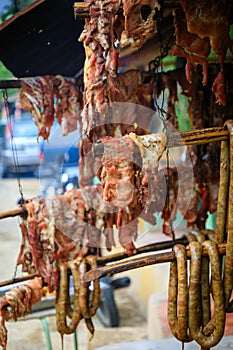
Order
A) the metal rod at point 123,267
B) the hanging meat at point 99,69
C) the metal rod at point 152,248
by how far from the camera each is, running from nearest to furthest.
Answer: the hanging meat at point 99,69 < the metal rod at point 123,267 < the metal rod at point 152,248

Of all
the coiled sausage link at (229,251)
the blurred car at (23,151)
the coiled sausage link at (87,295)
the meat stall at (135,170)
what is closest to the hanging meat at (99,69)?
the meat stall at (135,170)

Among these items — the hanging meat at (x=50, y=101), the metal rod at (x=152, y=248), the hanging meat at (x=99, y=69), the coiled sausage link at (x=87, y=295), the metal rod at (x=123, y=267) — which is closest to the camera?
the hanging meat at (x=99, y=69)

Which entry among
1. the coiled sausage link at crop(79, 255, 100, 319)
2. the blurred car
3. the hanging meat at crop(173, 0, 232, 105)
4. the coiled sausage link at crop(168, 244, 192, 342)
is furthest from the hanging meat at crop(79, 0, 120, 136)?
the blurred car

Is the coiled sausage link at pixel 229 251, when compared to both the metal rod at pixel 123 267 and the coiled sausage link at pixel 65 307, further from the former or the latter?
the coiled sausage link at pixel 65 307

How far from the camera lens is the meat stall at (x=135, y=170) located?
2969 mm

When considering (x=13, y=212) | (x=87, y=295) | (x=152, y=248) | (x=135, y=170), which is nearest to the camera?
(x=135, y=170)

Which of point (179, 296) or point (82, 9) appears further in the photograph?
point (179, 296)

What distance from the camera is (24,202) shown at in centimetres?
448

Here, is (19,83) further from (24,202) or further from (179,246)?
(179,246)

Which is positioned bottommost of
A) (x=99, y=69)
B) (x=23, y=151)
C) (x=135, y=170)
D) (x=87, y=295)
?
(x=23, y=151)

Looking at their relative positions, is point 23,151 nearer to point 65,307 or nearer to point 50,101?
point 50,101

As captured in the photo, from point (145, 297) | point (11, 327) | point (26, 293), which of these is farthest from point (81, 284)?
point (145, 297)

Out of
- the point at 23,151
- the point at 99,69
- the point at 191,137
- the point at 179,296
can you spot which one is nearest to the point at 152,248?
the point at 179,296

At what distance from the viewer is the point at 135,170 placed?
307cm
